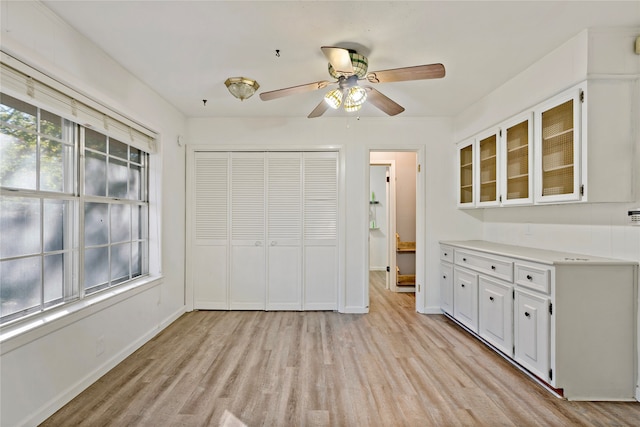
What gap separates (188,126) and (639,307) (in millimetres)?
4680

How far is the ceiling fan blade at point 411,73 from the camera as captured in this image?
1.87m

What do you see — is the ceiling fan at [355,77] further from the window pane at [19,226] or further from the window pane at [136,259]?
the window pane at [136,259]

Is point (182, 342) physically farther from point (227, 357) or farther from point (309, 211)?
point (309, 211)

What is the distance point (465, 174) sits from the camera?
144 inches

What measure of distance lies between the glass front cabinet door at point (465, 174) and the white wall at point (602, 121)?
36 cm

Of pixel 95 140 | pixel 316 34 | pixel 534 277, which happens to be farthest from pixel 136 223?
pixel 534 277

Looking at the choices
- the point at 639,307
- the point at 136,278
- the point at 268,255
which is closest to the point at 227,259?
the point at 268,255

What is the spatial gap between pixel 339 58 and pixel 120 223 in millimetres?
2431

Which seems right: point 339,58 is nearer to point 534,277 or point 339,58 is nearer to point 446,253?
point 534,277

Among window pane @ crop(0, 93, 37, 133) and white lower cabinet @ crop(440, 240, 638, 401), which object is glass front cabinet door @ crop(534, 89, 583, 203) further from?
window pane @ crop(0, 93, 37, 133)

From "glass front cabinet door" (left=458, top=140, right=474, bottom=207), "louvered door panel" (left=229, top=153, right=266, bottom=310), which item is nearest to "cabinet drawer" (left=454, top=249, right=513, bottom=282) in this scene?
"glass front cabinet door" (left=458, top=140, right=474, bottom=207)

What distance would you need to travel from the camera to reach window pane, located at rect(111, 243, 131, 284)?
8.78 feet

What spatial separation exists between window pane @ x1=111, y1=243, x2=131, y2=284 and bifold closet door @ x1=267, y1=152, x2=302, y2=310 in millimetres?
1562

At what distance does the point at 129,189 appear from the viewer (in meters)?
2.90
